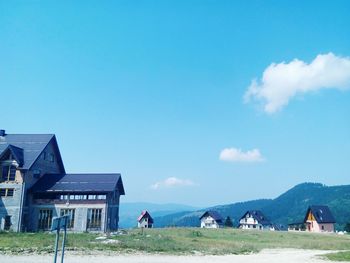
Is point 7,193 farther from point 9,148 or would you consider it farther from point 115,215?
point 115,215

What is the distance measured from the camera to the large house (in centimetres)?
4569

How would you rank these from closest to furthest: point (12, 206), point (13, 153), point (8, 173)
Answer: point (12, 206), point (13, 153), point (8, 173)

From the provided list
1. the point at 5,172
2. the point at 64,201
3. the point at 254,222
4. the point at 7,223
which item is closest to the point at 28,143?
the point at 5,172

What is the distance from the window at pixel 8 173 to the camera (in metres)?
47.3

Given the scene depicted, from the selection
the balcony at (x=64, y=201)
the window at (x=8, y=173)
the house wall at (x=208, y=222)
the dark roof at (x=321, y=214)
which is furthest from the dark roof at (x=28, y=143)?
the dark roof at (x=321, y=214)

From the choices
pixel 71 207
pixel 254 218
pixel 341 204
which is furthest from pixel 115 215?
pixel 341 204

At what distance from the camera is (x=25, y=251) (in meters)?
24.1

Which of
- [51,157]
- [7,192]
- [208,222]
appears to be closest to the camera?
[7,192]

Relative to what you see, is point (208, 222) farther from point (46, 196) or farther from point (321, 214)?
point (46, 196)

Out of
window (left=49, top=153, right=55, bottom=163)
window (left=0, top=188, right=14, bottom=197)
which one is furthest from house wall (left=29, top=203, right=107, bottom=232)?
window (left=49, top=153, right=55, bottom=163)

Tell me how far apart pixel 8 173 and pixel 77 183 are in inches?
347

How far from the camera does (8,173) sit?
4738 cm

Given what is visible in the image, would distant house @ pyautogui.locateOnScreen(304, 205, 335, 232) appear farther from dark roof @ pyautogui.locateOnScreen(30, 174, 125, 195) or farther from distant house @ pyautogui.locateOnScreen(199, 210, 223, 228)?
dark roof @ pyautogui.locateOnScreen(30, 174, 125, 195)

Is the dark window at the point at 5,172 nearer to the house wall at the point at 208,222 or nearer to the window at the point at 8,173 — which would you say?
the window at the point at 8,173
